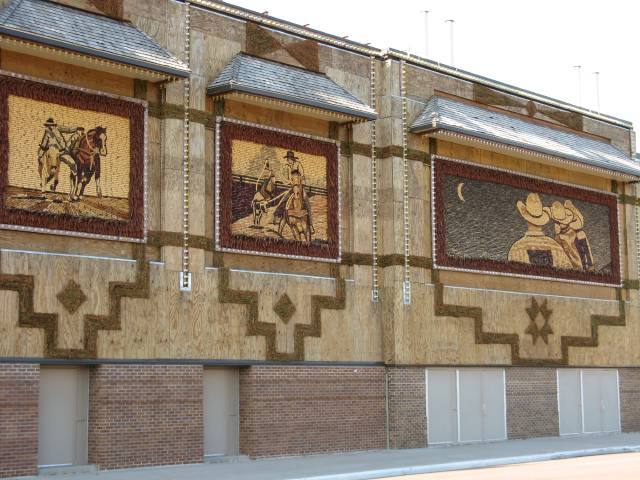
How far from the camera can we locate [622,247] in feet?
125

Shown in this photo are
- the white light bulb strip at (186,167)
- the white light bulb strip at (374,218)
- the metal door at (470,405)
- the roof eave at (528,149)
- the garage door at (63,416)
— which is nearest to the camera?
the garage door at (63,416)

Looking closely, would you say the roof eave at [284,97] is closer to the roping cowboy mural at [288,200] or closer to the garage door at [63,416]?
the roping cowboy mural at [288,200]

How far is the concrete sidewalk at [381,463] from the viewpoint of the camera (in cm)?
2225

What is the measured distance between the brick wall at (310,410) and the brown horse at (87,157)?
20.1 ft

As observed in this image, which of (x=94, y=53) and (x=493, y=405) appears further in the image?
(x=493, y=405)

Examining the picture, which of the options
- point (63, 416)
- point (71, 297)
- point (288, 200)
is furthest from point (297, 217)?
point (63, 416)

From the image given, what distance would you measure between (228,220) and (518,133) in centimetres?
1141

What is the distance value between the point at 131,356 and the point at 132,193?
362 cm

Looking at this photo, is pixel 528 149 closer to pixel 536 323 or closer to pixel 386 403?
pixel 536 323

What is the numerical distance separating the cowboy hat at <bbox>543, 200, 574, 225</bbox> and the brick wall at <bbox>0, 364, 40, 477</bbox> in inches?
739

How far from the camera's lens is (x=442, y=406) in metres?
30.7

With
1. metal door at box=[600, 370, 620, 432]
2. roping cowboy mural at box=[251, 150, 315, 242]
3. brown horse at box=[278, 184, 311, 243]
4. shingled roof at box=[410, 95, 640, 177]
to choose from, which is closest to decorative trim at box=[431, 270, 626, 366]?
metal door at box=[600, 370, 620, 432]

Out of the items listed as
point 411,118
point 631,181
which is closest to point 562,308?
point 631,181

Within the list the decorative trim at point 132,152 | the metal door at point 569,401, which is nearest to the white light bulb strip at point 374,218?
the decorative trim at point 132,152
